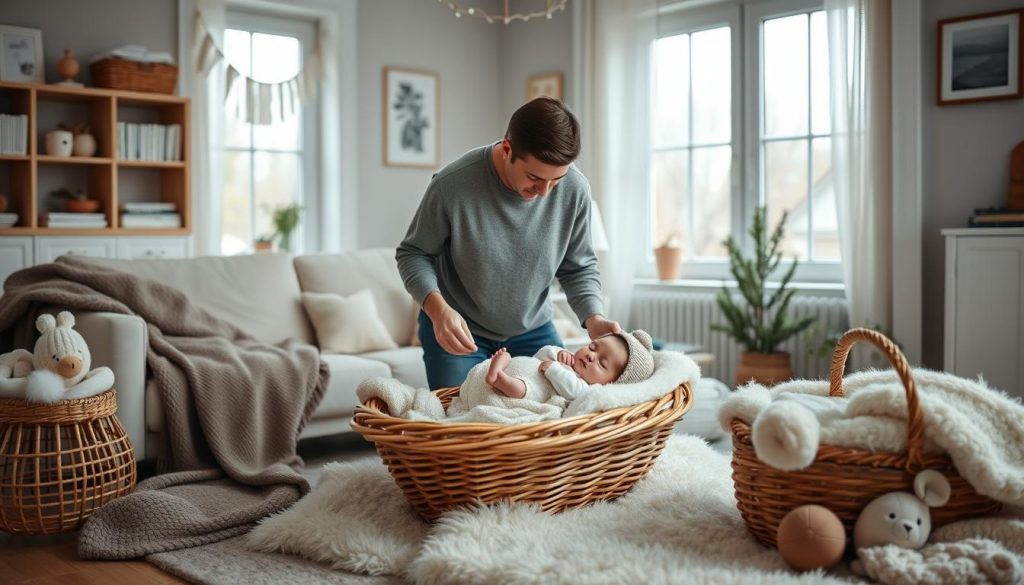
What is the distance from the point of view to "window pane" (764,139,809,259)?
5.02m

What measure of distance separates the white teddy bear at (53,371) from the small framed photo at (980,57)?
11.8 feet

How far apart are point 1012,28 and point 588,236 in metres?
2.70

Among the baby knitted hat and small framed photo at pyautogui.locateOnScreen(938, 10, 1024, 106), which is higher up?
small framed photo at pyautogui.locateOnScreen(938, 10, 1024, 106)

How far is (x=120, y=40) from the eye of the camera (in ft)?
15.7

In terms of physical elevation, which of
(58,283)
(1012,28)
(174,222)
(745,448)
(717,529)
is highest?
(1012,28)

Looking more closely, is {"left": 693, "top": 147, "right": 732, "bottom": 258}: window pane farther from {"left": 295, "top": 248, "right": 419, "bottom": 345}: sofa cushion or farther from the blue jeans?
the blue jeans

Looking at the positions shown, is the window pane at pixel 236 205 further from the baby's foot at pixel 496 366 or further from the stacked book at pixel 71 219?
the baby's foot at pixel 496 366

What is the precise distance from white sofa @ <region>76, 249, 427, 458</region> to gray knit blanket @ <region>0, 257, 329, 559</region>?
0.09m

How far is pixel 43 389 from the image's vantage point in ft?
8.10

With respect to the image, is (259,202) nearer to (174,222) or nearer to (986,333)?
(174,222)

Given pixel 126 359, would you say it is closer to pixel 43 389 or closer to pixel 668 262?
pixel 43 389

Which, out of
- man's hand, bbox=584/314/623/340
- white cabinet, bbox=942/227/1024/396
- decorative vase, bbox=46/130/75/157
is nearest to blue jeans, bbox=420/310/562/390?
man's hand, bbox=584/314/623/340

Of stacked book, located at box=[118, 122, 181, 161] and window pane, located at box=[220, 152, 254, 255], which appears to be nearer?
stacked book, located at box=[118, 122, 181, 161]

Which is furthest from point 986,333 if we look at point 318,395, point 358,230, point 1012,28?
point 358,230
